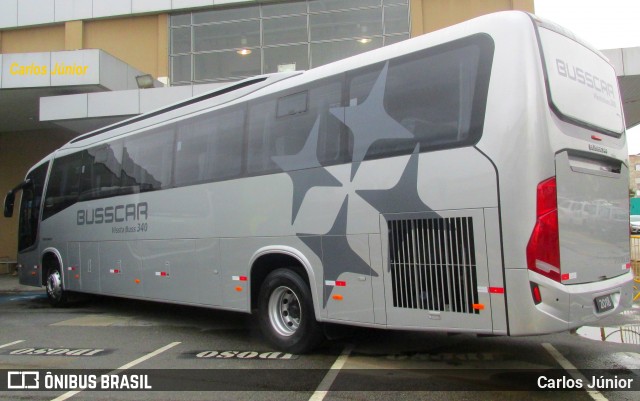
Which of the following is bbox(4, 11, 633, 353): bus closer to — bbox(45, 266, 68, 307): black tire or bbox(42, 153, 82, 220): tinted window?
bbox(42, 153, 82, 220): tinted window

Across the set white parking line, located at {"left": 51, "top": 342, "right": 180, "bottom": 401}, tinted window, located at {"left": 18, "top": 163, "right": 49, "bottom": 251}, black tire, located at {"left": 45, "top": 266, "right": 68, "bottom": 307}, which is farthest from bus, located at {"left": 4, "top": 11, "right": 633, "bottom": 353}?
tinted window, located at {"left": 18, "top": 163, "right": 49, "bottom": 251}

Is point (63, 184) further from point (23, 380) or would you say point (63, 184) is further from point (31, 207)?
point (23, 380)

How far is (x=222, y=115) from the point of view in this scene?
7441 mm

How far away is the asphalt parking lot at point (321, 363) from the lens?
195 inches

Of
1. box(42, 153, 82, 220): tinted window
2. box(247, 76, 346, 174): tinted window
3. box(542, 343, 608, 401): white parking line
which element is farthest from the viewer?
box(42, 153, 82, 220): tinted window

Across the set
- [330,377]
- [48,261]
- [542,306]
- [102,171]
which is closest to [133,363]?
[330,377]

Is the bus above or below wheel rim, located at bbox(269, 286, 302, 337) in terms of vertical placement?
above

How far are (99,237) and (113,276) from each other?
0.89 meters

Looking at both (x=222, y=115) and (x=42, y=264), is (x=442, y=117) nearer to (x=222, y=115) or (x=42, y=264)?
(x=222, y=115)

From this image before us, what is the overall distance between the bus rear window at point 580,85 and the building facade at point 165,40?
12.1 m

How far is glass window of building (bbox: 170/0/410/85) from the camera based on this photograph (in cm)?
1859

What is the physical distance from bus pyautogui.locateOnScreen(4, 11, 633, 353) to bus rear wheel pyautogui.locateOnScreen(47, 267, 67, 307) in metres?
4.93

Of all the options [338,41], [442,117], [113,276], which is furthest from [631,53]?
[113,276]

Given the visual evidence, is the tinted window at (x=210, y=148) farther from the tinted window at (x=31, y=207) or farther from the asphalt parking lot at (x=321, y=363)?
the tinted window at (x=31, y=207)
